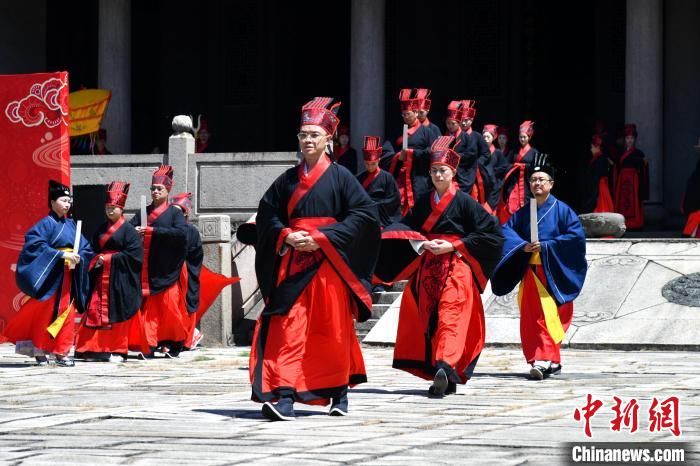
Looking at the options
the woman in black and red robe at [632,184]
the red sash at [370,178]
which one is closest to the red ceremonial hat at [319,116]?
the red sash at [370,178]

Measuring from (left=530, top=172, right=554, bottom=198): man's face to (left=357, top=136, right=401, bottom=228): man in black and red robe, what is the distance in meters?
4.61

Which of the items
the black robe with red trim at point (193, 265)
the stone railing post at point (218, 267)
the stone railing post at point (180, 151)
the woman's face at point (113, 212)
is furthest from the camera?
the stone railing post at point (180, 151)

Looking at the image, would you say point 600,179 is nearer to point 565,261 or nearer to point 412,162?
point 412,162

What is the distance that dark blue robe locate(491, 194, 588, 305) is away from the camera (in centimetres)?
1114

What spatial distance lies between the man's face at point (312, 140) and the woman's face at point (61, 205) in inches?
196

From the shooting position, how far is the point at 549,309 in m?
11.1

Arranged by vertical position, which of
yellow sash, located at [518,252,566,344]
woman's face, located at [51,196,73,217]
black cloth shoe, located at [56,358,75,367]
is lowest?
black cloth shoe, located at [56,358,75,367]

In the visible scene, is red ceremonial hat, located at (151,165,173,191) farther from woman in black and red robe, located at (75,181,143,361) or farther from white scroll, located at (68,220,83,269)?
white scroll, located at (68,220,83,269)

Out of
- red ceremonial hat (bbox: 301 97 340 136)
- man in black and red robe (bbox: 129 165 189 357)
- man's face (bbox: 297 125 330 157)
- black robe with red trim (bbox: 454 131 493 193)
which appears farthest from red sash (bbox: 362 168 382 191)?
man's face (bbox: 297 125 330 157)

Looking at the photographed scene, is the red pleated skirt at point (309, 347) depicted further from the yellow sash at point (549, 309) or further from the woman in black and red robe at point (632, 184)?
the woman in black and red robe at point (632, 184)

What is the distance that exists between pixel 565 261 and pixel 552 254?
12 centimetres

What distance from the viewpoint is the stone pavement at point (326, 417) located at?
253 inches

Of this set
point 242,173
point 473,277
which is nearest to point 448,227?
point 473,277

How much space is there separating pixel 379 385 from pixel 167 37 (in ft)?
48.9
